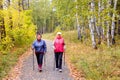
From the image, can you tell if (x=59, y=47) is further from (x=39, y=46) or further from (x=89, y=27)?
(x=89, y=27)

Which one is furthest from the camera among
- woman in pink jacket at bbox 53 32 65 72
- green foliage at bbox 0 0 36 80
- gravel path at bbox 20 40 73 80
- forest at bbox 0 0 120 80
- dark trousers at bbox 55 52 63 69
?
green foliage at bbox 0 0 36 80

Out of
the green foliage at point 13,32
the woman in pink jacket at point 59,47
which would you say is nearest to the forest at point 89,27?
the green foliage at point 13,32

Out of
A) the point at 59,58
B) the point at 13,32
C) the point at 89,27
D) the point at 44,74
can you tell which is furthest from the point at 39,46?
the point at 89,27

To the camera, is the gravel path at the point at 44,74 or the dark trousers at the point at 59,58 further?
the dark trousers at the point at 59,58

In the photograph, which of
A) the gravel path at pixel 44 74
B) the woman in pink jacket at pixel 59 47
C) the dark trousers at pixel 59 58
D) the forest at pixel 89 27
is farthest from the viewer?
the dark trousers at pixel 59 58

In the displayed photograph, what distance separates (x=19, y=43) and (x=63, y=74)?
1199 centimetres

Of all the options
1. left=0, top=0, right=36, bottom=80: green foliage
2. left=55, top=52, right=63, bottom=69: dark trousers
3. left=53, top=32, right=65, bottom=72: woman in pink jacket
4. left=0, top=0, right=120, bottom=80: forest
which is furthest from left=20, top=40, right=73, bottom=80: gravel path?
left=0, top=0, right=36, bottom=80: green foliage

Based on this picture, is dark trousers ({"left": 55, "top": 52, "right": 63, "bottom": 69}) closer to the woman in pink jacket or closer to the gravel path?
the woman in pink jacket

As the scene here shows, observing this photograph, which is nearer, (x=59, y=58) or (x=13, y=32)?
(x=59, y=58)

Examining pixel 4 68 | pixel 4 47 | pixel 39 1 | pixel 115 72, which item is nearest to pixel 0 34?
pixel 4 47

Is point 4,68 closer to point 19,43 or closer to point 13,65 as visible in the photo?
point 13,65

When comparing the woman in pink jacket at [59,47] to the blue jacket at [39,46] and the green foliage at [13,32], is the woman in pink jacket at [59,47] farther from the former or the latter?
the green foliage at [13,32]

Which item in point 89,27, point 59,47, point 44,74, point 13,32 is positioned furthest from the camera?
point 89,27

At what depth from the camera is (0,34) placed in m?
19.7
